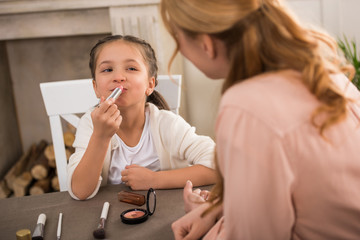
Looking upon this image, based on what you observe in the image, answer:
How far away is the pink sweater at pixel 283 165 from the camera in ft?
1.77

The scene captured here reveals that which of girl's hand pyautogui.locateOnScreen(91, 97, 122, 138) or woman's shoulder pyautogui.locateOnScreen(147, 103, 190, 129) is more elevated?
girl's hand pyautogui.locateOnScreen(91, 97, 122, 138)

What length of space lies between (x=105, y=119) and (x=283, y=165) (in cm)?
60

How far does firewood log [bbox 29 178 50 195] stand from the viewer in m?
2.38

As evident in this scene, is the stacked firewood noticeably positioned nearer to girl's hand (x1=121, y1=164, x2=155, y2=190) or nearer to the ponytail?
the ponytail

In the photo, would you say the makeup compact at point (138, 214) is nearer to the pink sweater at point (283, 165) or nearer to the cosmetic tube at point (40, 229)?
the cosmetic tube at point (40, 229)

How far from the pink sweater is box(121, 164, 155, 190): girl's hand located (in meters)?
0.46

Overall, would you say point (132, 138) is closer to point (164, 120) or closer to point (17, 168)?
point (164, 120)

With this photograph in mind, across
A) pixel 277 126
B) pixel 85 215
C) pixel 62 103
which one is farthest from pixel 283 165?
pixel 62 103

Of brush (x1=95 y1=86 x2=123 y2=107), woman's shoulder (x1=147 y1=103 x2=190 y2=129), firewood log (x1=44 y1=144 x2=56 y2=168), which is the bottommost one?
firewood log (x1=44 y1=144 x2=56 y2=168)

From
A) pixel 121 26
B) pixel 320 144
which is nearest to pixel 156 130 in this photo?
pixel 320 144

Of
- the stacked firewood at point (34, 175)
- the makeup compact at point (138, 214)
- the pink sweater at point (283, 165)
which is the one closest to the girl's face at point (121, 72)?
the makeup compact at point (138, 214)

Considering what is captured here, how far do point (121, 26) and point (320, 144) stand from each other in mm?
1779

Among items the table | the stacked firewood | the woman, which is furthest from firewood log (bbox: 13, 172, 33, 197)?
the woman

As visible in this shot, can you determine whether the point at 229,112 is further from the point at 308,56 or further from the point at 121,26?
the point at 121,26
